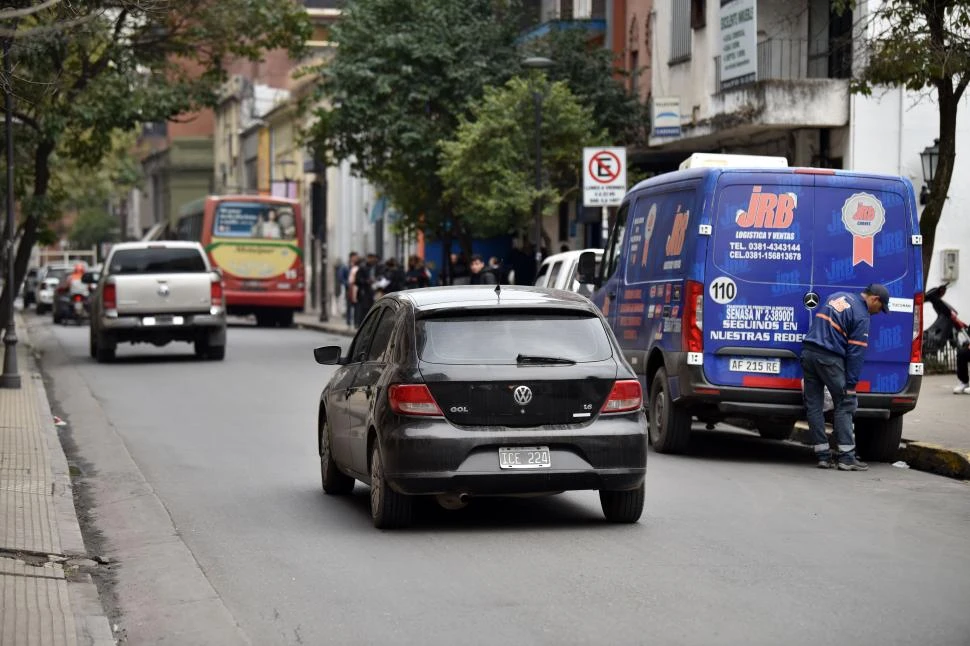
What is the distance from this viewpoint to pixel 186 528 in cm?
1124

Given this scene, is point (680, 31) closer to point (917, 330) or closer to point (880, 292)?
point (917, 330)

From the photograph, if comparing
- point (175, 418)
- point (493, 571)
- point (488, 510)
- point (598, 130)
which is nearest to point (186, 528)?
point (488, 510)

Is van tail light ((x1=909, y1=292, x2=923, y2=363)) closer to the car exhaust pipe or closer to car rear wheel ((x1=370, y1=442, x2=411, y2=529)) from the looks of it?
the car exhaust pipe

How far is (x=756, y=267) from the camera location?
14.9 metres

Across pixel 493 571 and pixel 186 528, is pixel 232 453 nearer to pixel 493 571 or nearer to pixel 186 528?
pixel 186 528

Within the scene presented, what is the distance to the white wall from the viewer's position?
2891cm

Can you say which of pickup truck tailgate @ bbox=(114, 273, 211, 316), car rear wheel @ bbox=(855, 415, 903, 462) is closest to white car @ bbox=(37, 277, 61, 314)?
pickup truck tailgate @ bbox=(114, 273, 211, 316)

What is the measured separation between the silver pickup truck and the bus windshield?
19.4 metres

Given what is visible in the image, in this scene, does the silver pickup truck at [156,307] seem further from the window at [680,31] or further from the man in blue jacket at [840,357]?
the man in blue jacket at [840,357]

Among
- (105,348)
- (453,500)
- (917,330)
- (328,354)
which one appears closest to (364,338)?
(328,354)

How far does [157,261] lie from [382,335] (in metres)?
19.7

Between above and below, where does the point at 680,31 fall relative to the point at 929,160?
above

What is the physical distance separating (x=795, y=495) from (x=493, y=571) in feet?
13.7

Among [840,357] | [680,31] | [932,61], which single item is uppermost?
[680,31]
